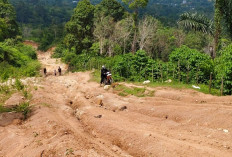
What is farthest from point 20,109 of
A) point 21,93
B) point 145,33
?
point 145,33

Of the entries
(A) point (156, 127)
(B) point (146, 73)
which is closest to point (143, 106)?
(A) point (156, 127)

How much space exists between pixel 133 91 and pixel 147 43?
53.3ft

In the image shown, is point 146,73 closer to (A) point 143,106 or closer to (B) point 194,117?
(A) point 143,106

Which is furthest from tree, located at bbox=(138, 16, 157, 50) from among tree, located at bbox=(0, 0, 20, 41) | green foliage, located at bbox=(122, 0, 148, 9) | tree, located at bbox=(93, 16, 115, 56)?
tree, located at bbox=(0, 0, 20, 41)

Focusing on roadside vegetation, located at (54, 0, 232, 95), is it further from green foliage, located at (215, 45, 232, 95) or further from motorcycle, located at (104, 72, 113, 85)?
green foliage, located at (215, 45, 232, 95)

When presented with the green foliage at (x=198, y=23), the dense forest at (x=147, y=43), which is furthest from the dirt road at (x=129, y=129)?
the green foliage at (x=198, y=23)

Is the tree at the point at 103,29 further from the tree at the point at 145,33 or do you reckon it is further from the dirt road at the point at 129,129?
the dirt road at the point at 129,129

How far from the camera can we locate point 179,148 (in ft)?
19.5

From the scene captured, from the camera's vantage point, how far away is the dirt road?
610 cm

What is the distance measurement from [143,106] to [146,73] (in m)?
6.48

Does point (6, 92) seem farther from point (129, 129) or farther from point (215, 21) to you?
point (215, 21)

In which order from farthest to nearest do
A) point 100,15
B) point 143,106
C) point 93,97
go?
point 100,15
point 93,97
point 143,106

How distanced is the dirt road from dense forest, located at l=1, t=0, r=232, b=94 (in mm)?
3291

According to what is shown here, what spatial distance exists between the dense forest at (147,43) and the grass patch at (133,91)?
2.85m
